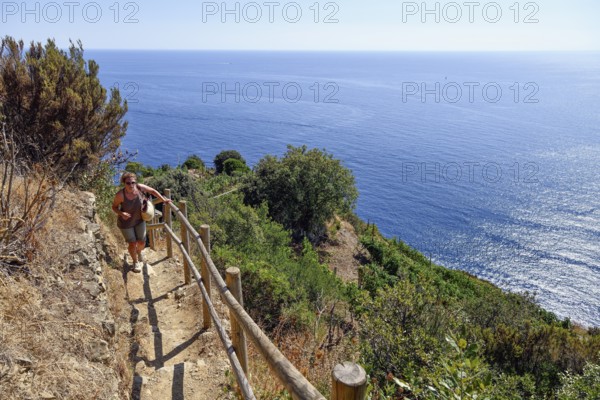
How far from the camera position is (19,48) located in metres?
9.37

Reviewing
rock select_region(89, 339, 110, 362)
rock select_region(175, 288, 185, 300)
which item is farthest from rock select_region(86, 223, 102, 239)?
rock select_region(89, 339, 110, 362)

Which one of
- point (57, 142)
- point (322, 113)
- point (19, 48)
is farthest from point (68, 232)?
point (322, 113)

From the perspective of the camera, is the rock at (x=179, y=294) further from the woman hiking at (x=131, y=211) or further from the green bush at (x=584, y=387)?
the green bush at (x=584, y=387)

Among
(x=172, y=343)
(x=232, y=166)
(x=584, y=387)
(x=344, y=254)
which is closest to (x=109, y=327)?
(x=172, y=343)

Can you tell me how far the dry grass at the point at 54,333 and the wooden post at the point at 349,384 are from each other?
243 centimetres

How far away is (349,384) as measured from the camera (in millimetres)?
2082

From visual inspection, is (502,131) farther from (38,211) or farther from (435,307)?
(38,211)

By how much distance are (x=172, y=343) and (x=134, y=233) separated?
272 cm

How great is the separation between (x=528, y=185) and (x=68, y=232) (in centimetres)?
6354

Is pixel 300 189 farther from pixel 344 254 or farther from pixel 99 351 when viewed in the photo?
pixel 99 351

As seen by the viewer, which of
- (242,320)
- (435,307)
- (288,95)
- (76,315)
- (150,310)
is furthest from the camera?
(288,95)

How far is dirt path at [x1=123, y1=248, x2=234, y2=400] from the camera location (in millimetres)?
4695

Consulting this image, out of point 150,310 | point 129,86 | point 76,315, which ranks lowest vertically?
point 150,310

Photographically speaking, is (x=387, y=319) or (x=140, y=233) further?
(x=387, y=319)
